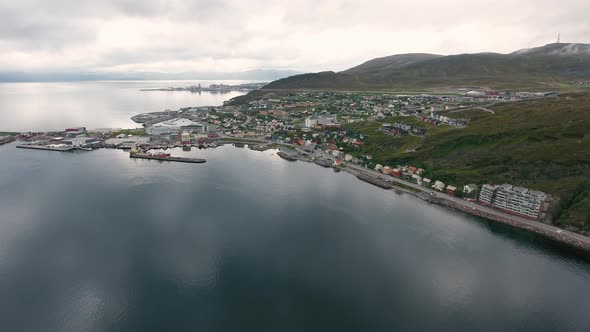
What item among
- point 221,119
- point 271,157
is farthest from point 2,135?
point 271,157

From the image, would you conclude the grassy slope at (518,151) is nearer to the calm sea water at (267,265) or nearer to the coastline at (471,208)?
the coastline at (471,208)

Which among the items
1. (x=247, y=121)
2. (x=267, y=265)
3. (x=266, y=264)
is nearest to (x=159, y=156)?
(x=247, y=121)

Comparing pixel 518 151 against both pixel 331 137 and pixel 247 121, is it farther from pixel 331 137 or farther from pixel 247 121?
pixel 247 121

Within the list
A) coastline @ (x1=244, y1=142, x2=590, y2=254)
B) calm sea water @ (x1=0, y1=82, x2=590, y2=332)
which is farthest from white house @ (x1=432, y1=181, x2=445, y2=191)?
calm sea water @ (x1=0, y1=82, x2=590, y2=332)

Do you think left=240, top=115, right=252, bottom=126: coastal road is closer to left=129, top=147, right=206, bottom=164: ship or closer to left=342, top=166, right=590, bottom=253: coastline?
left=129, top=147, right=206, bottom=164: ship

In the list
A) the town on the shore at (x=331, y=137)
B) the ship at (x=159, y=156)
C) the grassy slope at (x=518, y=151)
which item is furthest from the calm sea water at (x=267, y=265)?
the ship at (x=159, y=156)

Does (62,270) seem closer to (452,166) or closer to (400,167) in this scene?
(400,167)
